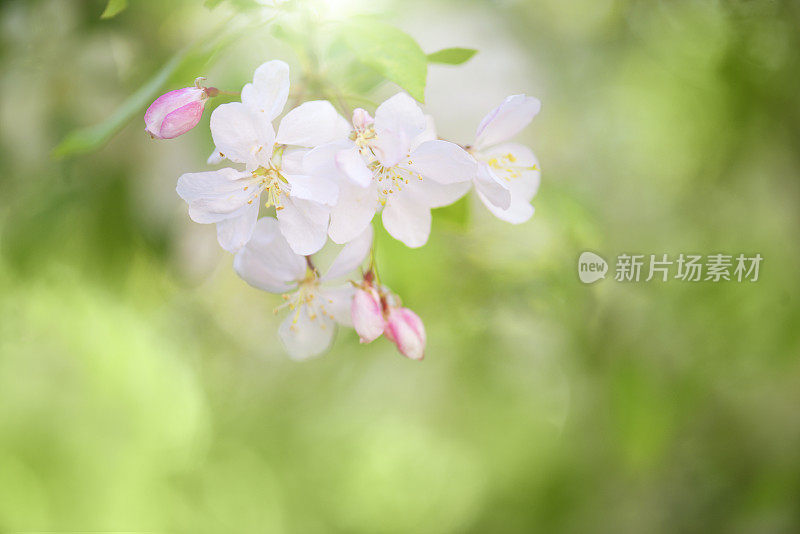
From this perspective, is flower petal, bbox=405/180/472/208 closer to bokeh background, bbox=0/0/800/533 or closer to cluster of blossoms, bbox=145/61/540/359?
cluster of blossoms, bbox=145/61/540/359

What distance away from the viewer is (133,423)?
1.37 meters

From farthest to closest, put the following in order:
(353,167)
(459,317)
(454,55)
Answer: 1. (459,317)
2. (454,55)
3. (353,167)

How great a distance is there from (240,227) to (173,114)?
7 centimetres

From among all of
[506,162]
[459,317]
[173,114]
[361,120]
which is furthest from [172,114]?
[459,317]

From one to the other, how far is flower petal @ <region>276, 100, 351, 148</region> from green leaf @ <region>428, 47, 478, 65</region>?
4.4 inches

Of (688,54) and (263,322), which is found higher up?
(688,54)

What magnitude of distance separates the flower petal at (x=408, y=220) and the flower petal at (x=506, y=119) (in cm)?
6

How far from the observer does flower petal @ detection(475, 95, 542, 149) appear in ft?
1.32

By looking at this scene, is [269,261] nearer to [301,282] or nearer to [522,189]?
[301,282]

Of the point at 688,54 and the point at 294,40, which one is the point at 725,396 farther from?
the point at 294,40

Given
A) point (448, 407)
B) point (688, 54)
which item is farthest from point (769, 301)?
point (448, 407)

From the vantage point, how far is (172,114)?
37 centimetres

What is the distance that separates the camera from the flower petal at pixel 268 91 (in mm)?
358

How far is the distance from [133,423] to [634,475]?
960mm
